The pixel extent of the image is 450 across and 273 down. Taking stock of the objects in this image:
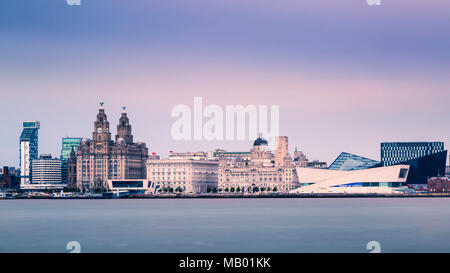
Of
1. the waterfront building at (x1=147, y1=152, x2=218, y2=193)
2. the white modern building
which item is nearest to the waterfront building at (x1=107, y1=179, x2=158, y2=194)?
the waterfront building at (x1=147, y1=152, x2=218, y2=193)

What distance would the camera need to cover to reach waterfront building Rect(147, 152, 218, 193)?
189 meters

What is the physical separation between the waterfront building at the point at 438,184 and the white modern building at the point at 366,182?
6.42m

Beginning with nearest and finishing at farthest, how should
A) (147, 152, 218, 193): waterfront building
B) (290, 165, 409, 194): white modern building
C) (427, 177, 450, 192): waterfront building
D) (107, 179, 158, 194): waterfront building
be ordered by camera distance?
(147, 152, 218, 193): waterfront building → (290, 165, 409, 194): white modern building → (107, 179, 158, 194): waterfront building → (427, 177, 450, 192): waterfront building

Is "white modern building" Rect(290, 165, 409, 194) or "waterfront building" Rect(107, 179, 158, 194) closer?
→ "white modern building" Rect(290, 165, 409, 194)

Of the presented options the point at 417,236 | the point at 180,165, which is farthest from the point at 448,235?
the point at 180,165

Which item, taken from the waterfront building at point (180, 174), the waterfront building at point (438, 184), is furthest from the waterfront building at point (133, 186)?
the waterfront building at point (438, 184)

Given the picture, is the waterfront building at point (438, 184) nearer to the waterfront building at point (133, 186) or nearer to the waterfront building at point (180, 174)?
the waterfront building at point (180, 174)

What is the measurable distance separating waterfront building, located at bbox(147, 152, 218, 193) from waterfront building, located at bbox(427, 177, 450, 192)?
2036 inches

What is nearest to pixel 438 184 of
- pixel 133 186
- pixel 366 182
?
pixel 366 182

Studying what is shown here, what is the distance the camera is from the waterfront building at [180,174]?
189m

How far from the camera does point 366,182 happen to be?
7594 inches

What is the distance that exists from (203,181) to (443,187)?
5768 cm

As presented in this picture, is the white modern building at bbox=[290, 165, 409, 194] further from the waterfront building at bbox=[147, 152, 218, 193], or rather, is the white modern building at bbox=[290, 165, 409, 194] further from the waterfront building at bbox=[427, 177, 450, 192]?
the waterfront building at bbox=[147, 152, 218, 193]

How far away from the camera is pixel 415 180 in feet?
649
